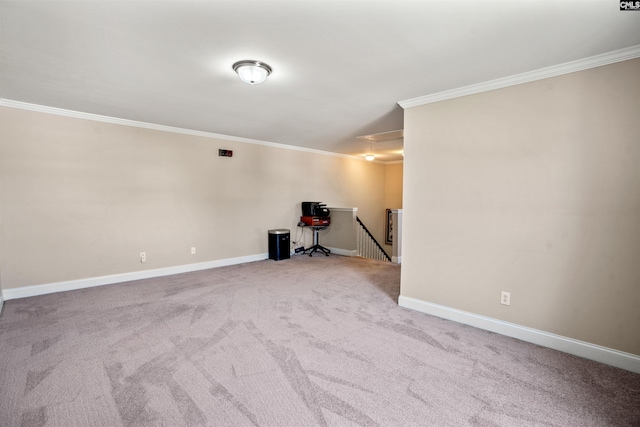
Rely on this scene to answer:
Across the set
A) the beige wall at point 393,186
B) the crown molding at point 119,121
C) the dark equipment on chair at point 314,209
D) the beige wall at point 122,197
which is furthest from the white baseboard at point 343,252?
the beige wall at point 393,186

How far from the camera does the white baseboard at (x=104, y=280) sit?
3.72 metres

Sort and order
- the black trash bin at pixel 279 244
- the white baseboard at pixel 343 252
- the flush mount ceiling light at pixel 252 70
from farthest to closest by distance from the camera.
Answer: the white baseboard at pixel 343 252 < the black trash bin at pixel 279 244 < the flush mount ceiling light at pixel 252 70

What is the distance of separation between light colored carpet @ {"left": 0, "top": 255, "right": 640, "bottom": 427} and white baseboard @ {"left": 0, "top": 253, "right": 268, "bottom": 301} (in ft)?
0.65

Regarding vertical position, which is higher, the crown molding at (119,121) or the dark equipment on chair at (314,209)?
the crown molding at (119,121)

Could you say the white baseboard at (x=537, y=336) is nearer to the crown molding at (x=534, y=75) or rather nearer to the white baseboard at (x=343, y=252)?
the crown molding at (x=534, y=75)

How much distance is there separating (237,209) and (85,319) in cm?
302

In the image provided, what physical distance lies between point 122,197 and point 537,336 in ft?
17.8

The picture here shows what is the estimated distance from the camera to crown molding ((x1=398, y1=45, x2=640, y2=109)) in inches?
88.4

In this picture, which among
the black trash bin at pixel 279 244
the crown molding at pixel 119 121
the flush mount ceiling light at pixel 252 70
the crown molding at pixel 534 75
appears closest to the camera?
the crown molding at pixel 534 75

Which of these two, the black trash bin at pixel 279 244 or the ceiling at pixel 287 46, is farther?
the black trash bin at pixel 279 244

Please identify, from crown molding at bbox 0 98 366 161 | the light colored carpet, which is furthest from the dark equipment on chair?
the light colored carpet

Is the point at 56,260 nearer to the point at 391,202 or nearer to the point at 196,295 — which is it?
the point at 196,295

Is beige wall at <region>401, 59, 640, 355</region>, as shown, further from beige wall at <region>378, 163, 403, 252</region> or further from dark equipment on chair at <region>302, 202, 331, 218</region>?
beige wall at <region>378, 163, 403, 252</region>

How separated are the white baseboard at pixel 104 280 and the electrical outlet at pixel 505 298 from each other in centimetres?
441
